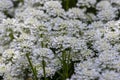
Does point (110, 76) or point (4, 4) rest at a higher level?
point (4, 4)

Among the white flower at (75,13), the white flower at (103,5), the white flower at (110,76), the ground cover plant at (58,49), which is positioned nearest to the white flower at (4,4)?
the ground cover plant at (58,49)

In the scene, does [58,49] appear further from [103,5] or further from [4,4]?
[4,4]

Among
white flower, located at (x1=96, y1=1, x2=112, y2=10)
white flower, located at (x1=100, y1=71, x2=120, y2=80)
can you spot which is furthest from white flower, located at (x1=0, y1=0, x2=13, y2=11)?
white flower, located at (x1=100, y1=71, x2=120, y2=80)

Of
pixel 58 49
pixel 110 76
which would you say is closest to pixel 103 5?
pixel 58 49

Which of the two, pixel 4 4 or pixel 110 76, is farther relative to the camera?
pixel 4 4

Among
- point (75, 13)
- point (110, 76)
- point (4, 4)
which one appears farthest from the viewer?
point (4, 4)

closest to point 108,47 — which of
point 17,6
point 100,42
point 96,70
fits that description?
point 100,42

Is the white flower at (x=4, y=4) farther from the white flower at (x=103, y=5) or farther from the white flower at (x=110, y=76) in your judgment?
the white flower at (x=110, y=76)

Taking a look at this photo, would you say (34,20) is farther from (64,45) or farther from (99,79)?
(99,79)

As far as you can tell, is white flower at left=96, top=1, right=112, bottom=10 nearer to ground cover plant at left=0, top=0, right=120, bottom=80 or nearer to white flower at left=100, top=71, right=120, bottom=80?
ground cover plant at left=0, top=0, right=120, bottom=80
